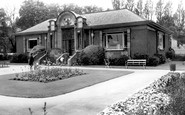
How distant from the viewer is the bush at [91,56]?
21.7m

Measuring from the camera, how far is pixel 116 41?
23.8 meters

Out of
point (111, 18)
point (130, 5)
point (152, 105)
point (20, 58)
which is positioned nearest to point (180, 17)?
point (130, 5)

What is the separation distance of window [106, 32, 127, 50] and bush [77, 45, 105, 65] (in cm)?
195

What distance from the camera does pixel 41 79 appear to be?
10656mm

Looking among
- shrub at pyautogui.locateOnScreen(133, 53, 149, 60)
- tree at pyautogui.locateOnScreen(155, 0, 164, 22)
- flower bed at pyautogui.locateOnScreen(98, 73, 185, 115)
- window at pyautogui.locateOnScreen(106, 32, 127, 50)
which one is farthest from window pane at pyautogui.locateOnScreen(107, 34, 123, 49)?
tree at pyautogui.locateOnScreen(155, 0, 164, 22)

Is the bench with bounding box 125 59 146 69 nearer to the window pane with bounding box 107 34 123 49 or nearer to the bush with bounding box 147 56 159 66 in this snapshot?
the bush with bounding box 147 56 159 66

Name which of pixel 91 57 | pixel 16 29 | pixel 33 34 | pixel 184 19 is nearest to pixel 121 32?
pixel 91 57

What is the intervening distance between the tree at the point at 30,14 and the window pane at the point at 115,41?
30177mm

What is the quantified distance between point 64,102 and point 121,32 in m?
17.5

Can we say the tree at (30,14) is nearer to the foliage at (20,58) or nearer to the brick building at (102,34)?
the brick building at (102,34)

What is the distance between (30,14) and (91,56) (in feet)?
106

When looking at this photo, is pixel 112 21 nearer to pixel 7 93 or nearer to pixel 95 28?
pixel 95 28

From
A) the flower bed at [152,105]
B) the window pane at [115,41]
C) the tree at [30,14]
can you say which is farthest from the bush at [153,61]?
the tree at [30,14]

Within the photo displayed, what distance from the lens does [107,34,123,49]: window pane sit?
921 inches
